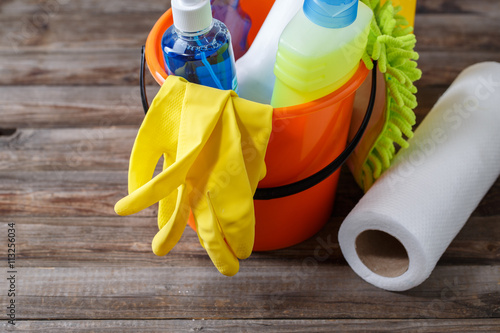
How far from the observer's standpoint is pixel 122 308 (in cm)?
70

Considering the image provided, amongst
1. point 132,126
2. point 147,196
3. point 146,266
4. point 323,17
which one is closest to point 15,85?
point 132,126

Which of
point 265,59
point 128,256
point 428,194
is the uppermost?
point 265,59

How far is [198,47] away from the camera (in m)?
0.53

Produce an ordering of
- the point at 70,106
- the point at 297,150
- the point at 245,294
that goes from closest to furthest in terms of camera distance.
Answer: the point at 297,150
the point at 245,294
the point at 70,106

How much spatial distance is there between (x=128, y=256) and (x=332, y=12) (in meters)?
0.47

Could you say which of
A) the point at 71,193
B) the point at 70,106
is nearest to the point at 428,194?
the point at 71,193

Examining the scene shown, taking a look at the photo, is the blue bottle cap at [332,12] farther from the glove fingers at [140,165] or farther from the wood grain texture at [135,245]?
the wood grain texture at [135,245]

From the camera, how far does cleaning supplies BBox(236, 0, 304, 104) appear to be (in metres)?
0.61

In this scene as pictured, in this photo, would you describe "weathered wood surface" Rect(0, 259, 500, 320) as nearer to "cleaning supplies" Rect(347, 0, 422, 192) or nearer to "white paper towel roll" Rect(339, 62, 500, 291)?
"white paper towel roll" Rect(339, 62, 500, 291)

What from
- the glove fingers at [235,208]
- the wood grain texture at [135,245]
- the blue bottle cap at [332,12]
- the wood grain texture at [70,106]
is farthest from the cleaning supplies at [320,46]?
the wood grain texture at [70,106]

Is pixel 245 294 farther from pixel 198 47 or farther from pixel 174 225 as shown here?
pixel 198 47

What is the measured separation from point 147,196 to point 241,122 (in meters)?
0.13

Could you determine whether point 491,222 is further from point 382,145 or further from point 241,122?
point 241,122

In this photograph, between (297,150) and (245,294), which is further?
(245,294)
